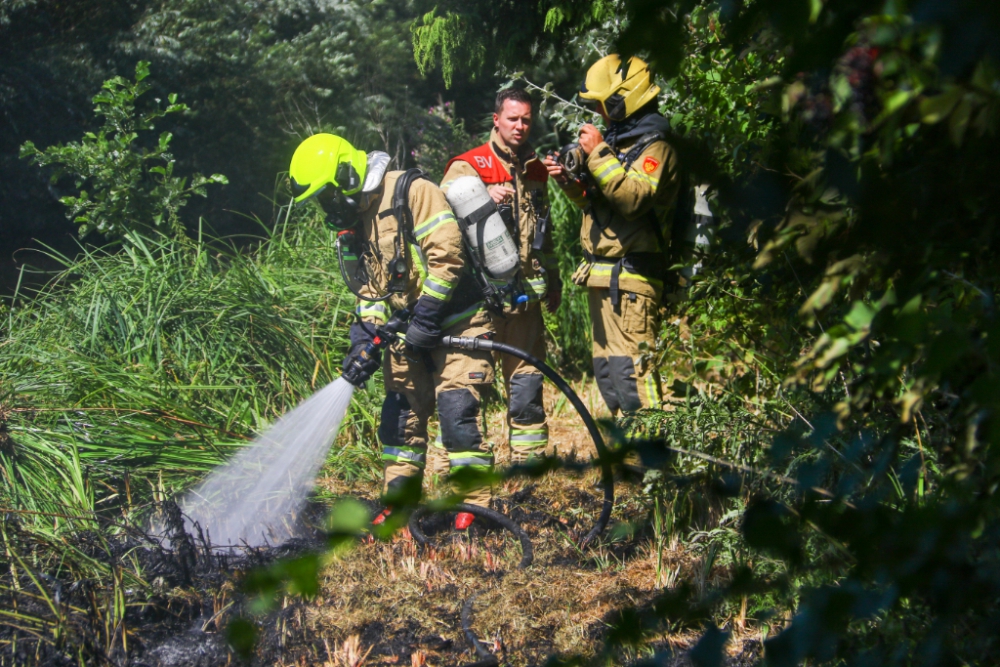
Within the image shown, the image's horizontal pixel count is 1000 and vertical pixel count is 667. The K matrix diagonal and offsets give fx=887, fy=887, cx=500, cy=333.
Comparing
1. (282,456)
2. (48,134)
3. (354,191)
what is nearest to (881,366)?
(354,191)

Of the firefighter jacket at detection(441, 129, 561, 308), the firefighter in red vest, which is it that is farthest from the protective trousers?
the firefighter jacket at detection(441, 129, 561, 308)

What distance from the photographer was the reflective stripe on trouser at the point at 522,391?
434cm

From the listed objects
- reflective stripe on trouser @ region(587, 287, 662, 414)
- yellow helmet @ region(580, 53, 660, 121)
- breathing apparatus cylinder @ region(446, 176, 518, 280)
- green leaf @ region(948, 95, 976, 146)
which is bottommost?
reflective stripe on trouser @ region(587, 287, 662, 414)

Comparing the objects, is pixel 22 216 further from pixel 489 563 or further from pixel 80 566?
pixel 489 563

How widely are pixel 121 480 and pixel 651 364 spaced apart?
2593 millimetres

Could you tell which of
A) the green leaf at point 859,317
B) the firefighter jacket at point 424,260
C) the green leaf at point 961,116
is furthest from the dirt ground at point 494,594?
the green leaf at point 961,116

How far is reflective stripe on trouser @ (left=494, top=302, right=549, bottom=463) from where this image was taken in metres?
4.34

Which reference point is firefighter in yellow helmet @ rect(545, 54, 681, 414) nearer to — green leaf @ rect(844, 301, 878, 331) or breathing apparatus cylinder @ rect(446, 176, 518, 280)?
breathing apparatus cylinder @ rect(446, 176, 518, 280)

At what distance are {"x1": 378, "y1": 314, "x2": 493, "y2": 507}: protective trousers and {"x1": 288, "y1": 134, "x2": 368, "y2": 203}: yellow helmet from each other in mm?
819

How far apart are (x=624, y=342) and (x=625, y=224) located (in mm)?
547

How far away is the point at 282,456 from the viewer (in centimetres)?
459

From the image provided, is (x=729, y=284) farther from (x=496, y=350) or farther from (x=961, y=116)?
(x=961, y=116)

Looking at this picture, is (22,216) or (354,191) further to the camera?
(22,216)

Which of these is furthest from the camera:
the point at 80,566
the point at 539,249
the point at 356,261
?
the point at 539,249
